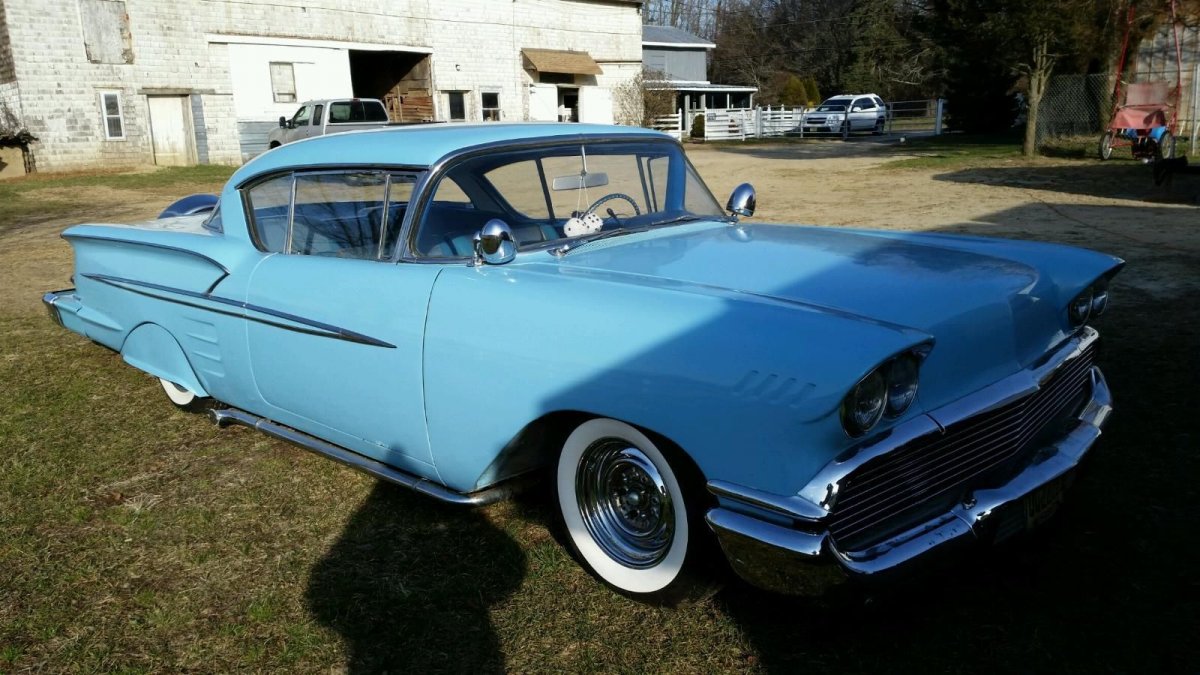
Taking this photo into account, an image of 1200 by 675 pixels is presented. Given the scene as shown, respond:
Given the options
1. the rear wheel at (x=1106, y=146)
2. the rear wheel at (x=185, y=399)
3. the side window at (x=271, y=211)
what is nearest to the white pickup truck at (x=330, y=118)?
the rear wheel at (x=1106, y=146)

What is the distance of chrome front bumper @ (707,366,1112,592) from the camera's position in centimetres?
211

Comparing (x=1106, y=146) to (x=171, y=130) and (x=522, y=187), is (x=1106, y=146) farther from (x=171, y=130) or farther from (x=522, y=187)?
(x=171, y=130)

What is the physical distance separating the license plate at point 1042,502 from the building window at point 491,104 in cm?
2689

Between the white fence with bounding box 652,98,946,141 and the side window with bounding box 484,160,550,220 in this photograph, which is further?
the white fence with bounding box 652,98,946,141

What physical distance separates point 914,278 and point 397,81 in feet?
89.6

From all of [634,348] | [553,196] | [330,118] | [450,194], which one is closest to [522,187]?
[553,196]

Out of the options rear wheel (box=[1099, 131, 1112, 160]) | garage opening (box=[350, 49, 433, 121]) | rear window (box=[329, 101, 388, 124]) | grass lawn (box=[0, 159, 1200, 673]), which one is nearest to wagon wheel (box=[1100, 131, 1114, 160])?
rear wheel (box=[1099, 131, 1112, 160])

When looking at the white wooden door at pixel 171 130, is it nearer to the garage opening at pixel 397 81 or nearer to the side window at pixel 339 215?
the garage opening at pixel 397 81

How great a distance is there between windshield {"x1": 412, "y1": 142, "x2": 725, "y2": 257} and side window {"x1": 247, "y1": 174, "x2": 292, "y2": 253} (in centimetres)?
85

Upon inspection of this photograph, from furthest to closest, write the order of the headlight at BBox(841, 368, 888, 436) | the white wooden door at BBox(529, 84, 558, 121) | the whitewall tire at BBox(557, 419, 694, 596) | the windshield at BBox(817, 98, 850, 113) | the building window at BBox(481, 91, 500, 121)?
the windshield at BBox(817, 98, 850, 113) → the white wooden door at BBox(529, 84, 558, 121) → the building window at BBox(481, 91, 500, 121) → the whitewall tire at BBox(557, 419, 694, 596) → the headlight at BBox(841, 368, 888, 436)

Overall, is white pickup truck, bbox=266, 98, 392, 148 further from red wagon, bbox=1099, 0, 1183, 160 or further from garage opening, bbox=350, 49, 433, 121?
red wagon, bbox=1099, 0, 1183, 160

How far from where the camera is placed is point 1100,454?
352 centimetres

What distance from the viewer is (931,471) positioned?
7.60 feet

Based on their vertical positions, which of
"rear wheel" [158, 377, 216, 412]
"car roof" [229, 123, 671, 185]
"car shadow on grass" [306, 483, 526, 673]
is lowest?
"car shadow on grass" [306, 483, 526, 673]
